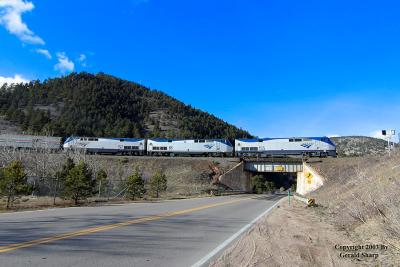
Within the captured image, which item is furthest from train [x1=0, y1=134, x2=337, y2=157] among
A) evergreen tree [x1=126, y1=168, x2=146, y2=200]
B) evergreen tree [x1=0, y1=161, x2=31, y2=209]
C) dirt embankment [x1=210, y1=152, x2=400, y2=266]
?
dirt embankment [x1=210, y1=152, x2=400, y2=266]

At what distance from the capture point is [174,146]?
76.9m

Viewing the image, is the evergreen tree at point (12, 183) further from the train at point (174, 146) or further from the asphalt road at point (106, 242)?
the train at point (174, 146)

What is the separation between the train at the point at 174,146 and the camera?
229 ft

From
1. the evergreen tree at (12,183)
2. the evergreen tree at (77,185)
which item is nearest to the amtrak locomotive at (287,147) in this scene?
the evergreen tree at (77,185)

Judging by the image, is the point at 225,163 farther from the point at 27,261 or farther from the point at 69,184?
the point at 27,261

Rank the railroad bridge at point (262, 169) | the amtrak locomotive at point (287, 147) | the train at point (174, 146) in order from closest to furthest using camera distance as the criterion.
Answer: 1. the railroad bridge at point (262, 169)
2. the amtrak locomotive at point (287, 147)
3. the train at point (174, 146)

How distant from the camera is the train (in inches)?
2751

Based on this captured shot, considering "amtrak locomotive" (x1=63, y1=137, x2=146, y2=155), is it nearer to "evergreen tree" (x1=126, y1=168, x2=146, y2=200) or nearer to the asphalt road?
"evergreen tree" (x1=126, y1=168, x2=146, y2=200)

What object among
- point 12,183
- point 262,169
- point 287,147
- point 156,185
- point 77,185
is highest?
point 287,147

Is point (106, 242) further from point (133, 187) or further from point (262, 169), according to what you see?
point (262, 169)

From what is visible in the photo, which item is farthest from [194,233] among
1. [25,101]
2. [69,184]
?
[25,101]

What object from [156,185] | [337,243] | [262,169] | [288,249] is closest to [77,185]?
[156,185]

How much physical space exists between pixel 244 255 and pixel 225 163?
201 feet

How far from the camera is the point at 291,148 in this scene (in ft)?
226
